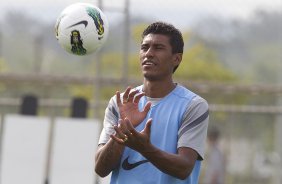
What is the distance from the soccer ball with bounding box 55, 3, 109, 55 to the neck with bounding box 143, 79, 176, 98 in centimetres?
102

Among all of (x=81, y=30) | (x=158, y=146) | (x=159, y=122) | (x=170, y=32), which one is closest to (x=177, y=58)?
(x=170, y=32)

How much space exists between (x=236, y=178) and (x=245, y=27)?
17.1 metres

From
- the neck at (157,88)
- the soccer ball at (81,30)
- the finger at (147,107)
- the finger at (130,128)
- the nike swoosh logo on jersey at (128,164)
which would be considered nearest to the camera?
the finger at (130,128)

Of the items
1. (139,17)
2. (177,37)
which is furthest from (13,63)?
(177,37)

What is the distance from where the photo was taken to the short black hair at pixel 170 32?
617 cm

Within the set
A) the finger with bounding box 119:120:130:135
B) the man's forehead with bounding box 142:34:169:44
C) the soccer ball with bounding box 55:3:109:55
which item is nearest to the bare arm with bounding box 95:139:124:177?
the finger with bounding box 119:120:130:135

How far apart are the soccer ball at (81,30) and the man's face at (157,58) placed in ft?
3.07

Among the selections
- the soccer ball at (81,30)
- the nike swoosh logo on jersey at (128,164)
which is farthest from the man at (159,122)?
the soccer ball at (81,30)

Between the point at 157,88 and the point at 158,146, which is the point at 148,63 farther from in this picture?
the point at 158,146

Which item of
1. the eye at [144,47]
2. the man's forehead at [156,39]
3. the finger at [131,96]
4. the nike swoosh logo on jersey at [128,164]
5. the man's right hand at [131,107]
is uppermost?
the man's forehead at [156,39]

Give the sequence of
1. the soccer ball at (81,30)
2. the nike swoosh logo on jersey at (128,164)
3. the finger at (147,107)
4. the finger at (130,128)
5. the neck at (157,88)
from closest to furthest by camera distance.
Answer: the finger at (130,128) < the finger at (147,107) < the nike swoosh logo on jersey at (128,164) < the neck at (157,88) < the soccer ball at (81,30)

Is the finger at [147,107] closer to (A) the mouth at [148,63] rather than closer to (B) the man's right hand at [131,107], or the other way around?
(B) the man's right hand at [131,107]

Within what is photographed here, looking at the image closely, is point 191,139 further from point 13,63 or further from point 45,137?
point 13,63

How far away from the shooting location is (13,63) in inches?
1095
